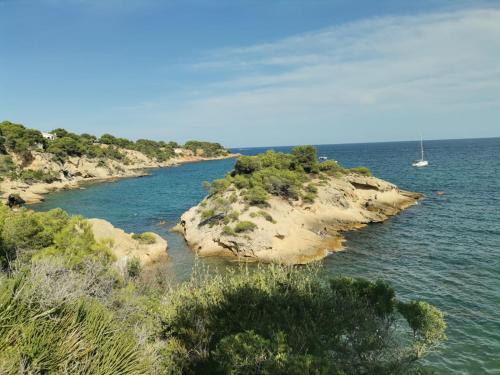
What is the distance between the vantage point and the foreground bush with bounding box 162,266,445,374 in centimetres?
942

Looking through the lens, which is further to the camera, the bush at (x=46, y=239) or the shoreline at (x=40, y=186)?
the shoreline at (x=40, y=186)

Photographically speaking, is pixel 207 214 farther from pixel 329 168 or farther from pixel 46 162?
pixel 46 162

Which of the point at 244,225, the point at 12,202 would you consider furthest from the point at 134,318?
the point at 12,202

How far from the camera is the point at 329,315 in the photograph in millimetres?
12656

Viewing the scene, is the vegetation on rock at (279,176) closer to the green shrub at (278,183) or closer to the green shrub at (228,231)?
the green shrub at (278,183)

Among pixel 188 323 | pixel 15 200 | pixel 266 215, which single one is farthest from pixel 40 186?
pixel 188 323

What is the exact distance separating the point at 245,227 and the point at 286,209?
7.92m

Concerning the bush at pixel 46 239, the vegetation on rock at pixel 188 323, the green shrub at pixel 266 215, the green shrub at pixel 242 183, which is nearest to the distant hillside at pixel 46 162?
the green shrub at pixel 242 183

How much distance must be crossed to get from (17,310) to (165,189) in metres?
74.5

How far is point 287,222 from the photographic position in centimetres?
3844

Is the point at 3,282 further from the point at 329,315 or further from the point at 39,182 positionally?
the point at 39,182

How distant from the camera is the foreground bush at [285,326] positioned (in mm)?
9422

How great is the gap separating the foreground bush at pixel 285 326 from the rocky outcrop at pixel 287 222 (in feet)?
50.2

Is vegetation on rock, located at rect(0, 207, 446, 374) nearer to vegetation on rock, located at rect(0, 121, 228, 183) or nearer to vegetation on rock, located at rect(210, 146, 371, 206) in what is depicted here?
vegetation on rock, located at rect(210, 146, 371, 206)
